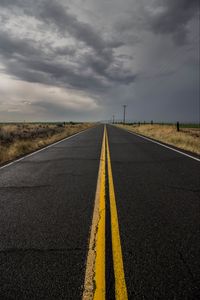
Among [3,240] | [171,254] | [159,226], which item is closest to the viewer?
[171,254]

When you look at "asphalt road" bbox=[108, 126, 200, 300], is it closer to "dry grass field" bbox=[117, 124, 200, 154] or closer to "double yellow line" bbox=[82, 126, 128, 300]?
"double yellow line" bbox=[82, 126, 128, 300]

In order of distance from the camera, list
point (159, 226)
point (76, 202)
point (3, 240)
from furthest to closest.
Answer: point (76, 202)
point (159, 226)
point (3, 240)

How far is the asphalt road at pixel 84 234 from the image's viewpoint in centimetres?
259

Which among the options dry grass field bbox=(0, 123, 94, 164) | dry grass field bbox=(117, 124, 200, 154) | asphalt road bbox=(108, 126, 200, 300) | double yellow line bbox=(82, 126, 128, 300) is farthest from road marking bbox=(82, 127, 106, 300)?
dry grass field bbox=(117, 124, 200, 154)

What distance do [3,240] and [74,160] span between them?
280 inches

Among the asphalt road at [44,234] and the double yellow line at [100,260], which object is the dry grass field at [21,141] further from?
the double yellow line at [100,260]

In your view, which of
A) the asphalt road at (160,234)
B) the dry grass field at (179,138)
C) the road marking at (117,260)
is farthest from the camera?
the dry grass field at (179,138)

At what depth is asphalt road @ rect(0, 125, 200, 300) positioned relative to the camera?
2586 mm

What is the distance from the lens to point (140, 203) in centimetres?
508

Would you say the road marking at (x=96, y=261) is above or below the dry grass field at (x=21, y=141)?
below

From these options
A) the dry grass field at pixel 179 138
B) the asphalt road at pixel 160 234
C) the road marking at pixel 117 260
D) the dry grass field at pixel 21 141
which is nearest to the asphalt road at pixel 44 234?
the road marking at pixel 117 260

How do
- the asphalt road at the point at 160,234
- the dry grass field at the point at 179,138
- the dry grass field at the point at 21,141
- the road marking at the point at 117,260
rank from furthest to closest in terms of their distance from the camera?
the dry grass field at the point at 179,138, the dry grass field at the point at 21,141, the asphalt road at the point at 160,234, the road marking at the point at 117,260

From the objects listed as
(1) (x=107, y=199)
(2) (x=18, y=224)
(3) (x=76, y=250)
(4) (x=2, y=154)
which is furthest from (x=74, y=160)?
(3) (x=76, y=250)

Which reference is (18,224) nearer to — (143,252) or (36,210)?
(36,210)
